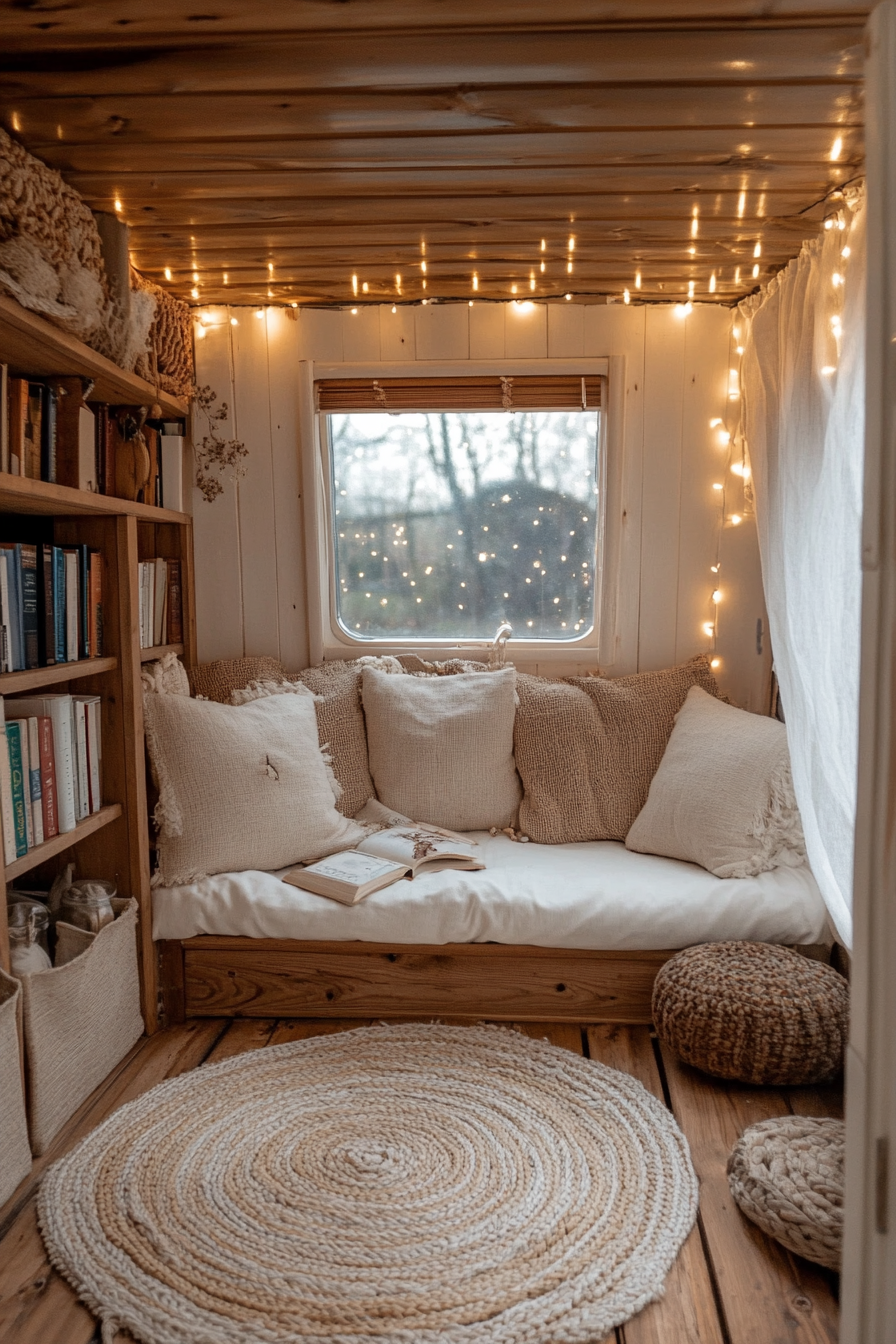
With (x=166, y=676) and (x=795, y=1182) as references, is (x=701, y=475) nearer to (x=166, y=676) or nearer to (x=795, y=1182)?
(x=166, y=676)

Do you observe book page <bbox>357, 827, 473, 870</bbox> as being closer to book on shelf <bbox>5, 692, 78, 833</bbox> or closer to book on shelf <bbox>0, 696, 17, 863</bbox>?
book on shelf <bbox>5, 692, 78, 833</bbox>

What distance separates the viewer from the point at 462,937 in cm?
243

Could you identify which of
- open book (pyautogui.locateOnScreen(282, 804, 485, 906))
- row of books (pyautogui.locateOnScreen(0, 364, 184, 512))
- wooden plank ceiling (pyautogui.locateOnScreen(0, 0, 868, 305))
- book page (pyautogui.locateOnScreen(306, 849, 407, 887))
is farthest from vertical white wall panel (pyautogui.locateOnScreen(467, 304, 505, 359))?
book page (pyautogui.locateOnScreen(306, 849, 407, 887))

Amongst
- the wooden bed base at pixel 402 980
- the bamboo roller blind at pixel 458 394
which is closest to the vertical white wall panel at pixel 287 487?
the bamboo roller blind at pixel 458 394

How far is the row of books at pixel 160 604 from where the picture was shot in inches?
114

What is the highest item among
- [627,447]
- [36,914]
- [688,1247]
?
[627,447]

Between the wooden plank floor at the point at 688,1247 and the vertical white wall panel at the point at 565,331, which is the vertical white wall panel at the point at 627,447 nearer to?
the vertical white wall panel at the point at 565,331

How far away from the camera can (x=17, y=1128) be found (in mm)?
1812

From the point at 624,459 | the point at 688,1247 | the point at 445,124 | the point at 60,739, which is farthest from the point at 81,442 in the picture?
the point at 688,1247

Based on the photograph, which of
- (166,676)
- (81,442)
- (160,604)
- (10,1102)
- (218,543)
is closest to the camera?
(10,1102)

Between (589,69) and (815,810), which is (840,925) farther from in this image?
(589,69)

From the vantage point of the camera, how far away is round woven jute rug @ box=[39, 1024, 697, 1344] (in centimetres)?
152

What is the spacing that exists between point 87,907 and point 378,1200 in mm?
1002

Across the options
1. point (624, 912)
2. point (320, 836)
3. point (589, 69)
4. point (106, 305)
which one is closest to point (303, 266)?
point (106, 305)
